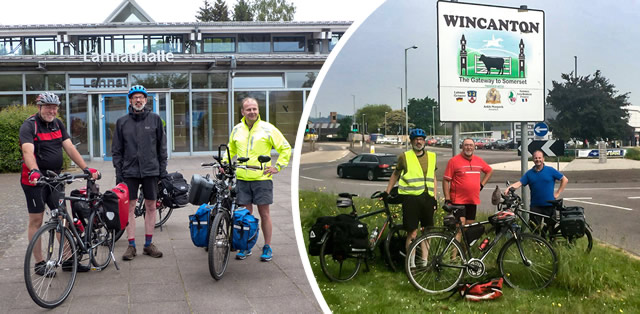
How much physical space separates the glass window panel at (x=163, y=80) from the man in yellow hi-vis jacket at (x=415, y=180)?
2063cm

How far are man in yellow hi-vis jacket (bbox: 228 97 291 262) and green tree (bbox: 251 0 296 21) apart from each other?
4816 cm

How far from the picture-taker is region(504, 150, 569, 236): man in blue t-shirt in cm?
160

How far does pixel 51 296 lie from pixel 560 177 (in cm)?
422

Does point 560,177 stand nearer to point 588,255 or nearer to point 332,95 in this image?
point 588,255

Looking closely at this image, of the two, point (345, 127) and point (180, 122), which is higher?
point (180, 122)

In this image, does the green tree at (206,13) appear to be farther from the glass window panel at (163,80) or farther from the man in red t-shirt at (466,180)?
the man in red t-shirt at (466,180)

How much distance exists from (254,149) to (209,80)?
666 inches

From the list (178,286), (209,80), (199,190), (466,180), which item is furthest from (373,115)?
(209,80)

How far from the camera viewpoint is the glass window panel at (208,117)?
21.5 m

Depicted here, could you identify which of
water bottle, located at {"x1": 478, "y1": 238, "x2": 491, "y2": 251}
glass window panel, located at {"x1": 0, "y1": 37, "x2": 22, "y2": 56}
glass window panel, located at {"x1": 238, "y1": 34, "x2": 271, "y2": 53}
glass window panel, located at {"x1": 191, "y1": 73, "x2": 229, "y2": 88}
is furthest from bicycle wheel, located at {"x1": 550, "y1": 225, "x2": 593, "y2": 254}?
glass window panel, located at {"x1": 0, "y1": 37, "x2": 22, "y2": 56}

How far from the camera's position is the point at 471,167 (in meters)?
1.62

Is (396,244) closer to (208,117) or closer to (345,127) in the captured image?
(345,127)

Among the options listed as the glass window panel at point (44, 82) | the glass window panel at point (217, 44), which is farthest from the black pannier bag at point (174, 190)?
the glass window panel at point (217, 44)

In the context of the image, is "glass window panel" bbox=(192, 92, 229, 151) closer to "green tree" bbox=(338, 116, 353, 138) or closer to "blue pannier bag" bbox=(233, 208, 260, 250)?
"blue pannier bag" bbox=(233, 208, 260, 250)
